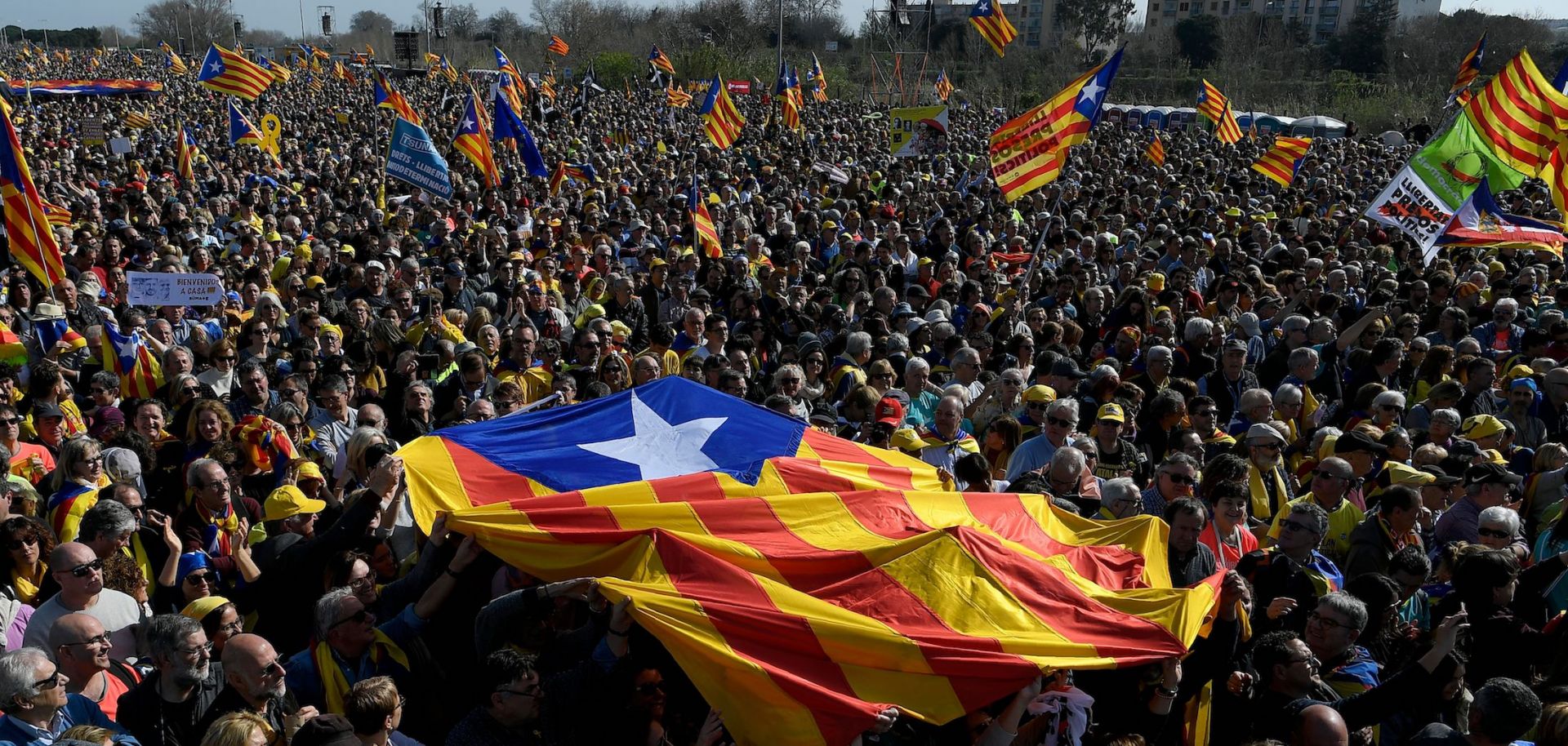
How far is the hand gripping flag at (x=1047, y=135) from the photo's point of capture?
10859mm

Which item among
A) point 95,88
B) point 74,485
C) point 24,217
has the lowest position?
point 74,485

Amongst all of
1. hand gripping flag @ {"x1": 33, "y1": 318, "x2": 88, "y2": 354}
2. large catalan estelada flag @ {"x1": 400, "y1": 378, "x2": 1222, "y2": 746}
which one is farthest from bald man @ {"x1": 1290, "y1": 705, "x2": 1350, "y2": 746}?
hand gripping flag @ {"x1": 33, "y1": 318, "x2": 88, "y2": 354}

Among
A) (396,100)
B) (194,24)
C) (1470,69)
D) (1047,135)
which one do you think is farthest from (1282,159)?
(194,24)

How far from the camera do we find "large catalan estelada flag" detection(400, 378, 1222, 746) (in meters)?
3.73

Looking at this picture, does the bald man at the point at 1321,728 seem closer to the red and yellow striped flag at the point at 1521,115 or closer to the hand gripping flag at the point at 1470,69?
the red and yellow striped flag at the point at 1521,115

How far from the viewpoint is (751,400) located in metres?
8.54

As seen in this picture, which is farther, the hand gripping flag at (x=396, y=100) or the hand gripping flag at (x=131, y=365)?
the hand gripping flag at (x=396, y=100)

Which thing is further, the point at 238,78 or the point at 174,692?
the point at 238,78

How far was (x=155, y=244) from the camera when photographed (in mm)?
11984

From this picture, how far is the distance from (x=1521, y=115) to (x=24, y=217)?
12387 millimetres

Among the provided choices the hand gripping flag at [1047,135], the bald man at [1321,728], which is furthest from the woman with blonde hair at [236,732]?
the hand gripping flag at [1047,135]

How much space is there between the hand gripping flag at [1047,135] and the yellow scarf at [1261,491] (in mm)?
5454

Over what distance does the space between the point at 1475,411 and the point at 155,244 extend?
1204 centimetres

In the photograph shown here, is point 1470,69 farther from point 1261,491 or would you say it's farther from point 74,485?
point 74,485
